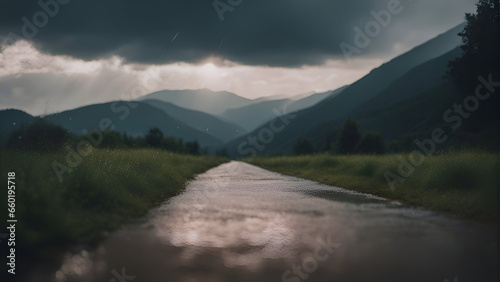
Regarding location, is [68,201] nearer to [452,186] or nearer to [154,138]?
[452,186]

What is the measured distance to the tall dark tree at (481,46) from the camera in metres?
23.1

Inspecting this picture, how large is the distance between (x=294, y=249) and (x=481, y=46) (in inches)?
971

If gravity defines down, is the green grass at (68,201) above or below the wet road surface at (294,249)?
above

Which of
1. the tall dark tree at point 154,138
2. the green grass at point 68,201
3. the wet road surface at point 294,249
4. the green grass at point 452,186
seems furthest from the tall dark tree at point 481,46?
the tall dark tree at point 154,138

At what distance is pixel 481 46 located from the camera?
2394cm

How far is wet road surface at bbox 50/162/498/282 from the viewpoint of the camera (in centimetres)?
564

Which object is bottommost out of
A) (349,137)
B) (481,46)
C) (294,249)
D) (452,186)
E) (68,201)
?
(294,249)

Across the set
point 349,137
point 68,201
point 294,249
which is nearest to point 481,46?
point 294,249

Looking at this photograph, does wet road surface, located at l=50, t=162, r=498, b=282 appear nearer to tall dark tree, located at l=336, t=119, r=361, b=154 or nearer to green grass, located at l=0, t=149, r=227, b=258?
green grass, located at l=0, t=149, r=227, b=258

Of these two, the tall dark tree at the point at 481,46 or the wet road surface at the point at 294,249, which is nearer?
the wet road surface at the point at 294,249

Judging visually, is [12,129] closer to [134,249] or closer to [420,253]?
[134,249]

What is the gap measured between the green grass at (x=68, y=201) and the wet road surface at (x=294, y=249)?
2.24 ft

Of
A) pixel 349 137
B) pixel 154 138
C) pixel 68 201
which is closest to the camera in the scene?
pixel 68 201

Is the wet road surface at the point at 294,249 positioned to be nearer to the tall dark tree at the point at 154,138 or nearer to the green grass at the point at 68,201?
the green grass at the point at 68,201
